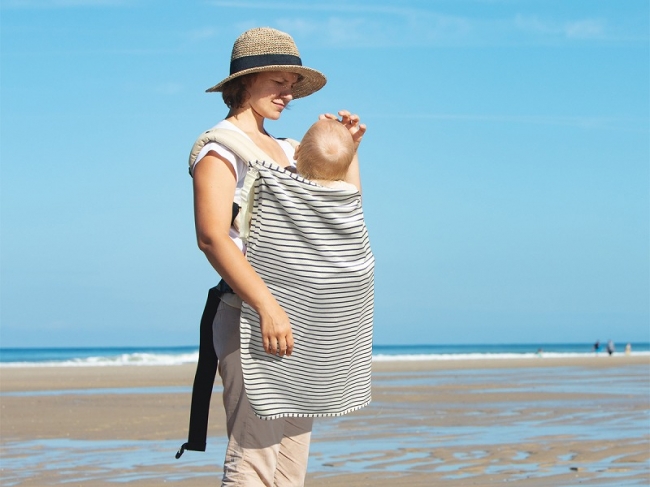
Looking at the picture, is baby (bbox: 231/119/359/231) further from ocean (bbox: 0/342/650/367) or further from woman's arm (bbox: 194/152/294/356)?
ocean (bbox: 0/342/650/367)

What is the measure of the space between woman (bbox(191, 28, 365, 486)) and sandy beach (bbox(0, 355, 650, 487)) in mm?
2728

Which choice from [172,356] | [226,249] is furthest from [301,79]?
[172,356]

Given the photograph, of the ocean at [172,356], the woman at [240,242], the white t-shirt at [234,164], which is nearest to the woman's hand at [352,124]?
the woman at [240,242]

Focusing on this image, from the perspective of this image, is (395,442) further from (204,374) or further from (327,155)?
(327,155)

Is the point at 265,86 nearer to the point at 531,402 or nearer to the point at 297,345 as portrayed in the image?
the point at 297,345

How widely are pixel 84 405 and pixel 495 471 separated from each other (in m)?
8.12

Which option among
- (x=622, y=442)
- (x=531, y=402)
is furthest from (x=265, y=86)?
(x=531, y=402)

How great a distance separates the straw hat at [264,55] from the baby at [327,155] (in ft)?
0.94

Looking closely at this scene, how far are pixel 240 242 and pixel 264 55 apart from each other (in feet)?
2.12

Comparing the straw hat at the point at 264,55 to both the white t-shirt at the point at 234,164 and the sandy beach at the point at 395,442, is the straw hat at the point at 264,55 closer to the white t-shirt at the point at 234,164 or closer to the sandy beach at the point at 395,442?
the white t-shirt at the point at 234,164

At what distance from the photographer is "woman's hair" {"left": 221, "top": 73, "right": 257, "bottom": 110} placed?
10.9 ft

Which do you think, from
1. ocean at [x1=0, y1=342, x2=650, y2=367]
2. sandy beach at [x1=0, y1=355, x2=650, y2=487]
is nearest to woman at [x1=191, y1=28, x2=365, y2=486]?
sandy beach at [x1=0, y1=355, x2=650, y2=487]

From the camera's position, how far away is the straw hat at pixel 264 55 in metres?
3.25

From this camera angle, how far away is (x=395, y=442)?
7.75 m
